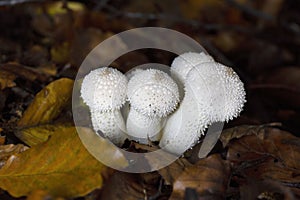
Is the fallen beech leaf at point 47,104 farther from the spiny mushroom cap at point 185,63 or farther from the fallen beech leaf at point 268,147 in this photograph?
the fallen beech leaf at point 268,147

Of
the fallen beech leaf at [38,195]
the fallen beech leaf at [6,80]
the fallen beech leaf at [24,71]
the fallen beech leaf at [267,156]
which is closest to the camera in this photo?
the fallen beech leaf at [38,195]

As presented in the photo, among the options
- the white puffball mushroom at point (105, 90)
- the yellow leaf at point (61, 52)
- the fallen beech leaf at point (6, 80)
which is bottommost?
the yellow leaf at point (61, 52)

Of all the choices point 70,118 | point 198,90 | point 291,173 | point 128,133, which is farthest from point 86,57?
point 291,173

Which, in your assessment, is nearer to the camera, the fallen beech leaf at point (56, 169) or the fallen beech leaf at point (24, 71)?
the fallen beech leaf at point (56, 169)

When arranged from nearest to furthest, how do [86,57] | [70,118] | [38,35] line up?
[70,118]
[86,57]
[38,35]

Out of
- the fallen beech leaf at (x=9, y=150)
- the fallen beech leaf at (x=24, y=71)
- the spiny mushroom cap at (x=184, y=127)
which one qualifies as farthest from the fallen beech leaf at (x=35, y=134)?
the spiny mushroom cap at (x=184, y=127)

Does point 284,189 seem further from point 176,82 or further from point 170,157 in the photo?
point 176,82

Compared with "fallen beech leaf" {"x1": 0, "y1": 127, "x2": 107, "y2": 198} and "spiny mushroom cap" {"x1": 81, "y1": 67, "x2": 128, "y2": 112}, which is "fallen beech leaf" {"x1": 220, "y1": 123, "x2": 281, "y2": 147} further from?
"fallen beech leaf" {"x1": 0, "y1": 127, "x2": 107, "y2": 198}
